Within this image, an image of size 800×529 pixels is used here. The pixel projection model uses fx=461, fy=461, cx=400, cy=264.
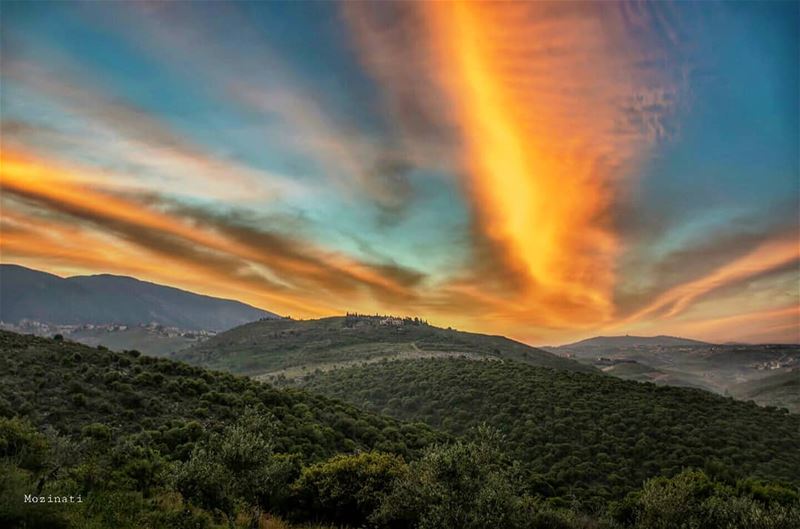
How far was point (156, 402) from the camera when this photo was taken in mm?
40531

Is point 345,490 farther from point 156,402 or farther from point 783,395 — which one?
point 783,395

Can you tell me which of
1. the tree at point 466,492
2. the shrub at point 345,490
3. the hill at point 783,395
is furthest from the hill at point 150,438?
the hill at point 783,395

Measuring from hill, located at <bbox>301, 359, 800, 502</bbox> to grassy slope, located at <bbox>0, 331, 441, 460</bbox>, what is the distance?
1649cm

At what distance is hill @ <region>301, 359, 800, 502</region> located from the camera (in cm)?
5203

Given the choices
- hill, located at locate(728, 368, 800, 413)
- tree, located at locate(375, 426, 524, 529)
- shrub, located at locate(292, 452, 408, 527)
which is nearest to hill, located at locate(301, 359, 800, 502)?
shrub, located at locate(292, 452, 408, 527)

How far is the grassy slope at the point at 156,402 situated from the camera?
3481 centimetres

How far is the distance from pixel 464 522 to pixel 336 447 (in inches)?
1082

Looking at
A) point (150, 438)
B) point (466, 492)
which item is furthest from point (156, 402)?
point (466, 492)

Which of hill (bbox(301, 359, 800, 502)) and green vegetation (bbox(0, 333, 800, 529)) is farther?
hill (bbox(301, 359, 800, 502))

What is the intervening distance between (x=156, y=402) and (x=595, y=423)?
177 ft

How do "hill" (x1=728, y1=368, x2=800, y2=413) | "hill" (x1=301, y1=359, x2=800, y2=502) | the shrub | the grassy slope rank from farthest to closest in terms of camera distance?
"hill" (x1=728, y1=368, x2=800, y2=413) → "hill" (x1=301, y1=359, x2=800, y2=502) → the grassy slope → the shrub

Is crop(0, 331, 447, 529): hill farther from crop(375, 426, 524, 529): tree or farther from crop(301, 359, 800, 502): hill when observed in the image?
crop(301, 359, 800, 502): hill

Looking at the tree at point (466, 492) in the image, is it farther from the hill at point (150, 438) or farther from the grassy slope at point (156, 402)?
the grassy slope at point (156, 402)

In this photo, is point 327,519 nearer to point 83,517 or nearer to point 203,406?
point 83,517
